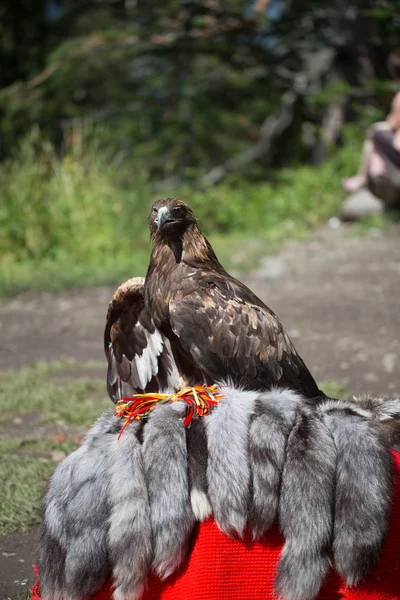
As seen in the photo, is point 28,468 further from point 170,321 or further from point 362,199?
point 362,199

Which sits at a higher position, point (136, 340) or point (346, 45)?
point (346, 45)

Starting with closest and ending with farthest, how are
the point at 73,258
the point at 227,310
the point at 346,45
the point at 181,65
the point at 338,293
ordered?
1. the point at 227,310
2. the point at 338,293
3. the point at 73,258
4. the point at 346,45
5. the point at 181,65

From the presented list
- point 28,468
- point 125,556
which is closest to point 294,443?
point 125,556

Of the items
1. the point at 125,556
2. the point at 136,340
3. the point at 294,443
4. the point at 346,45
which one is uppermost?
the point at 346,45

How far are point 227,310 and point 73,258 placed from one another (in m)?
6.91

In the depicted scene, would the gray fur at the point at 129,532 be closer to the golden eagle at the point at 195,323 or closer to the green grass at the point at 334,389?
the golden eagle at the point at 195,323

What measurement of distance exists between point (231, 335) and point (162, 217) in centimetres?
68

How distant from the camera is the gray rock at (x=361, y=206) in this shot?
10.4 m

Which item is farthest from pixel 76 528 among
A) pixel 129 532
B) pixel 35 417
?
pixel 35 417

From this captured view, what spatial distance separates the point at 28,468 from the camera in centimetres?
429

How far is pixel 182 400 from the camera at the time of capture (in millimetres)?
2852

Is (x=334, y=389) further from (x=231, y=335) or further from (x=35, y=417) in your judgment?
(x=231, y=335)

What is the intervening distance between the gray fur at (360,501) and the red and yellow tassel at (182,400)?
0.48 metres

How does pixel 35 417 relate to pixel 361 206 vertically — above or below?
below
